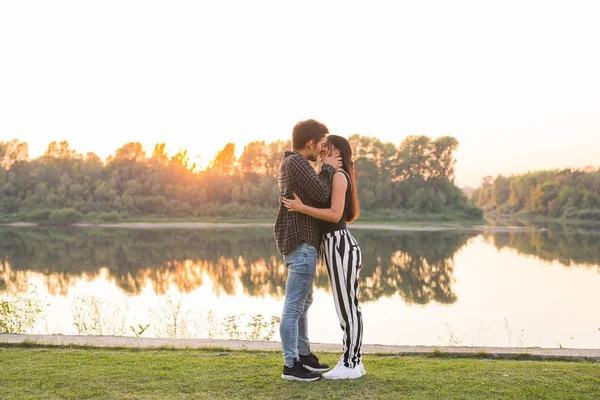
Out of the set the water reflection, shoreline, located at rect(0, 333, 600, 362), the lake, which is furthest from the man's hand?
the water reflection

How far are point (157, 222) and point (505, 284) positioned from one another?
4377 cm

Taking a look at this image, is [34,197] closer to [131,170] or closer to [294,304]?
[131,170]

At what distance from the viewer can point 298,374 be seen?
3.92 metres

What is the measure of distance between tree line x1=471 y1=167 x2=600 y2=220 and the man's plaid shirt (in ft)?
246

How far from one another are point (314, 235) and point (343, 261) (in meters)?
0.28

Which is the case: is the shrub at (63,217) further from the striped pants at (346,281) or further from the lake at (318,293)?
the striped pants at (346,281)

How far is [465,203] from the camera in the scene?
2643 inches

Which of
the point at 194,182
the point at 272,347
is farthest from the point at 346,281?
the point at 194,182

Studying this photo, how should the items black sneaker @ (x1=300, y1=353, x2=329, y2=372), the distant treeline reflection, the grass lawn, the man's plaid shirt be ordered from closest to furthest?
→ the grass lawn → the man's plaid shirt → black sneaker @ (x1=300, y1=353, x2=329, y2=372) → the distant treeline reflection

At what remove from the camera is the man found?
390cm

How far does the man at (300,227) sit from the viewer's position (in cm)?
390

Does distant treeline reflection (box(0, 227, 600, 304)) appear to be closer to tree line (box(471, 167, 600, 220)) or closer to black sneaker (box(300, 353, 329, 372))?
black sneaker (box(300, 353, 329, 372))

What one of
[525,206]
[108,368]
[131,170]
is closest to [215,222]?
[131,170]

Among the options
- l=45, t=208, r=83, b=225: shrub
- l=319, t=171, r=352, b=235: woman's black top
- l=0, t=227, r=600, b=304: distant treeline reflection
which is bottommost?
l=0, t=227, r=600, b=304: distant treeline reflection
